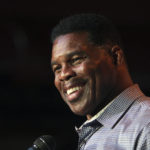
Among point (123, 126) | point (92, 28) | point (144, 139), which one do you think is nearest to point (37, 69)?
point (92, 28)

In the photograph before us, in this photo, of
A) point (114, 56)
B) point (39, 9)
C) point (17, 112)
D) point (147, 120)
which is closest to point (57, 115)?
point (17, 112)

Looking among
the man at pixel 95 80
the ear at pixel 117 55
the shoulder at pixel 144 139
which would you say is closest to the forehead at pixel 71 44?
the man at pixel 95 80

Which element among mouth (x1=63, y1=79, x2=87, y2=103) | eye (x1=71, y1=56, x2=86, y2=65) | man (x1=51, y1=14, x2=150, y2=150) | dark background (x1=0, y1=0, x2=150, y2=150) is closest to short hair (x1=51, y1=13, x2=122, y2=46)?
man (x1=51, y1=14, x2=150, y2=150)

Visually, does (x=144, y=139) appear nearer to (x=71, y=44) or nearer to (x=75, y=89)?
(x=75, y=89)

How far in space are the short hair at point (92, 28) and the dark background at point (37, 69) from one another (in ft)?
8.63

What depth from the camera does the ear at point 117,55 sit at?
1809 millimetres

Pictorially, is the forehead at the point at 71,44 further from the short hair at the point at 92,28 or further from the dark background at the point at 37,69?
the dark background at the point at 37,69

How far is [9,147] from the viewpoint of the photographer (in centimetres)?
494

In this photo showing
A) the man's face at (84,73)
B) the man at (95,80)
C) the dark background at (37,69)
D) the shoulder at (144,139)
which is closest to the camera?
the shoulder at (144,139)

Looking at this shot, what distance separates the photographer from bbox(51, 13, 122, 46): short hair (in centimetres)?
181

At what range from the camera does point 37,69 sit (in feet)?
16.0

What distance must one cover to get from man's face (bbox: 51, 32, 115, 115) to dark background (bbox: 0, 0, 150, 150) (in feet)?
9.19

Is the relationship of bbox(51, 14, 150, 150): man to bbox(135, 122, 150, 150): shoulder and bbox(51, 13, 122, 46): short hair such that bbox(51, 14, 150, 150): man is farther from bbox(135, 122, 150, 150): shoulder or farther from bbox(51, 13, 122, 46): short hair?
bbox(135, 122, 150, 150): shoulder

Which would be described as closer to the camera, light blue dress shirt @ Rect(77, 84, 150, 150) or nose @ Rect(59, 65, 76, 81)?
light blue dress shirt @ Rect(77, 84, 150, 150)
